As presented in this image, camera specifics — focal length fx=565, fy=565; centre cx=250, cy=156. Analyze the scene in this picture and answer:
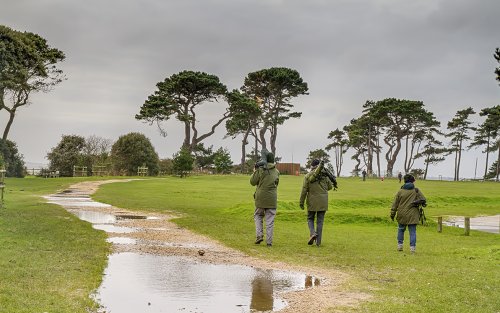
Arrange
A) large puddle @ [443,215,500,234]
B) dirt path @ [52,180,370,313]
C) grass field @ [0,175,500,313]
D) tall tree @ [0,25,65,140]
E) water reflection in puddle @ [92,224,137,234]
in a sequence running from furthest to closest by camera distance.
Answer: tall tree @ [0,25,65,140] < large puddle @ [443,215,500,234] < water reflection in puddle @ [92,224,137,234] < dirt path @ [52,180,370,313] < grass field @ [0,175,500,313]

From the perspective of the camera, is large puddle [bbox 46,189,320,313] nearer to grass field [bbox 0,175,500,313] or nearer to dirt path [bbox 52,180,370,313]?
dirt path [bbox 52,180,370,313]

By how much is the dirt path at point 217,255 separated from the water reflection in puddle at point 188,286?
1.13 feet

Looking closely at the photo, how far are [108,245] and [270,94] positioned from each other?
82.3 meters

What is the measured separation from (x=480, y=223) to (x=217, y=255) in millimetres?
19375

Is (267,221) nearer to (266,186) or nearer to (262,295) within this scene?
(266,186)

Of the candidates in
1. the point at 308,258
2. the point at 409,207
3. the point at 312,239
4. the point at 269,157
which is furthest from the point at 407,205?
the point at 269,157

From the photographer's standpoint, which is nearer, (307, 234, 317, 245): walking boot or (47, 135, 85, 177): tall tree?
(307, 234, 317, 245): walking boot

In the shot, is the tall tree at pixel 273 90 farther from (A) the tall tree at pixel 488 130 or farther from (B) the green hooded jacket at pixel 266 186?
(B) the green hooded jacket at pixel 266 186

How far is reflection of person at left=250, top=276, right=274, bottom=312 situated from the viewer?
8.27m

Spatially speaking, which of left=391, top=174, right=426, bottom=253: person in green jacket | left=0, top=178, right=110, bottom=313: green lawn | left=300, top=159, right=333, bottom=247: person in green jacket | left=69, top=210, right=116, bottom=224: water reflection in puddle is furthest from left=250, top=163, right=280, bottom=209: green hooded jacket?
left=69, top=210, right=116, bottom=224: water reflection in puddle

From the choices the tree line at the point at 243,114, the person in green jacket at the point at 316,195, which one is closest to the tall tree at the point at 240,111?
the tree line at the point at 243,114

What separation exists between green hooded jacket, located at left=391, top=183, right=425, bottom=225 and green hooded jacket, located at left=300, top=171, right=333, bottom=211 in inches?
74.1

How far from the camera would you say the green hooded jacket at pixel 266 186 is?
15.2 meters

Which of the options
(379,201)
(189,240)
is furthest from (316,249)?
(379,201)
